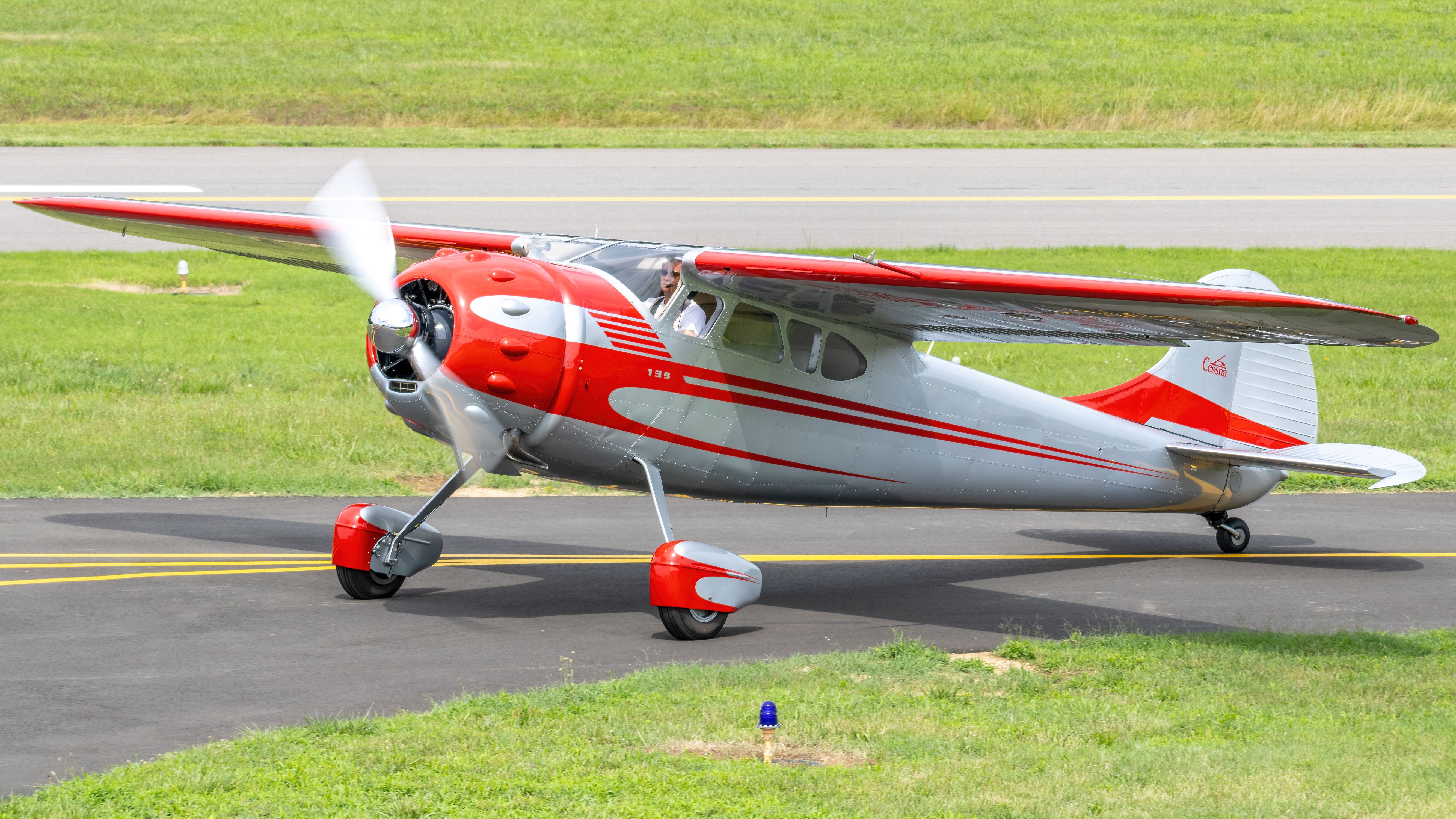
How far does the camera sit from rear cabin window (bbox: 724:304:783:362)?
426 inches

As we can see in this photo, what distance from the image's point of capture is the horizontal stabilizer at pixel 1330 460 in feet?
38.9

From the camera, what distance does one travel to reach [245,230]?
514 inches

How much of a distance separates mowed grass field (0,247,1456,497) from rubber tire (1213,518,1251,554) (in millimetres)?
3699

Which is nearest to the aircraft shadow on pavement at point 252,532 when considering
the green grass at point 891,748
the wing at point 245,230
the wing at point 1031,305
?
the wing at point 245,230

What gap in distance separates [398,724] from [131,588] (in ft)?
14.7

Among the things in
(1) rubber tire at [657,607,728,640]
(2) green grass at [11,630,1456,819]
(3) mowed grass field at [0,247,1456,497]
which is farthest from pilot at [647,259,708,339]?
(3) mowed grass field at [0,247,1456,497]

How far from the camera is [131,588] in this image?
446 inches

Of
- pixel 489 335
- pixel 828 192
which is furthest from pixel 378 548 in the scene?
pixel 828 192

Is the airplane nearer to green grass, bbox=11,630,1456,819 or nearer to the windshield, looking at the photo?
the windshield

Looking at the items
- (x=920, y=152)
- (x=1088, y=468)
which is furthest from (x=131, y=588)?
(x=920, y=152)

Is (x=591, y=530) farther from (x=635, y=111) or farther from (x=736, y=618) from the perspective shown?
(x=635, y=111)

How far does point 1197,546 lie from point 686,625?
19.2 feet

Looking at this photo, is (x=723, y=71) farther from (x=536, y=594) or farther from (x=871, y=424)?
(x=536, y=594)

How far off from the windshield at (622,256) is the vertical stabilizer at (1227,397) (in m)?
4.25
